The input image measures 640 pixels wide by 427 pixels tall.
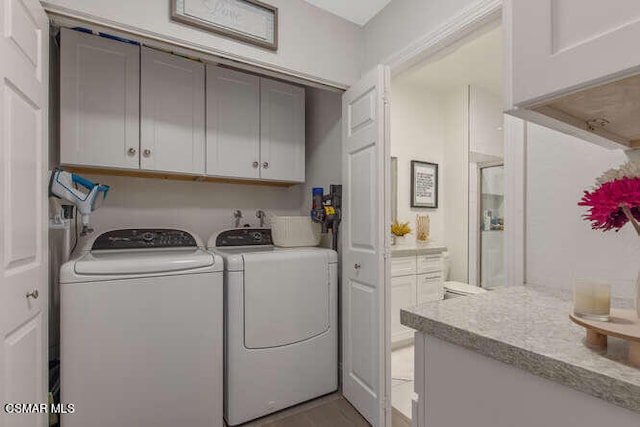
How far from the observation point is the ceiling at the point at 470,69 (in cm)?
268

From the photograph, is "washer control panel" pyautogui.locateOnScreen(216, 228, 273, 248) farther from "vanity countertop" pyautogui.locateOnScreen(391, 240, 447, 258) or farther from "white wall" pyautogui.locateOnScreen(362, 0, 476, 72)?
"white wall" pyautogui.locateOnScreen(362, 0, 476, 72)

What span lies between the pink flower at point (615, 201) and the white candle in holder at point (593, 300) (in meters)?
0.13

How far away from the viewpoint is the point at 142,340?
157 cm

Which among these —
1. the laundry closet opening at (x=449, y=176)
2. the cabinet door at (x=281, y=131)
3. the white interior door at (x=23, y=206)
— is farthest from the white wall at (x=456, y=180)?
the white interior door at (x=23, y=206)

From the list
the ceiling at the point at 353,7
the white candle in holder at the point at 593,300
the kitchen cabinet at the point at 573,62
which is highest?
the ceiling at the point at 353,7

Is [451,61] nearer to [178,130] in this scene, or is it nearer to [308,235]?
[308,235]

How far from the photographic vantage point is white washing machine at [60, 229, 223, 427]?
57.2 inches

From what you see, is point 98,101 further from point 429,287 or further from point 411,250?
point 429,287

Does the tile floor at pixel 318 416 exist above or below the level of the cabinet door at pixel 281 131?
below

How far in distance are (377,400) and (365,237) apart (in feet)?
2.96

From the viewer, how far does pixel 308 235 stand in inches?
91.1

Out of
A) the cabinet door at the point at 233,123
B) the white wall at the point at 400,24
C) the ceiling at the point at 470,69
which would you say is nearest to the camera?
the white wall at the point at 400,24

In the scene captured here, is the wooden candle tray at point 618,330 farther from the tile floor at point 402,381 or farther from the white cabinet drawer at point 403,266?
the white cabinet drawer at point 403,266

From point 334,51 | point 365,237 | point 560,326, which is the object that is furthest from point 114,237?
point 560,326
